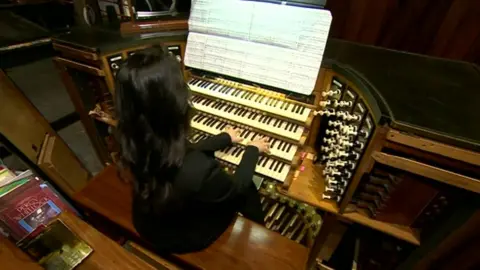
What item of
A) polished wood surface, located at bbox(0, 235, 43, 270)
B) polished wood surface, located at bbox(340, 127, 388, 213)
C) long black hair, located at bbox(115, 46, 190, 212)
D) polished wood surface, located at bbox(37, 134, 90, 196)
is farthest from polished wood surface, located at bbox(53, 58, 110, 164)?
polished wood surface, located at bbox(340, 127, 388, 213)

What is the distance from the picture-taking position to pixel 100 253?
1178 mm

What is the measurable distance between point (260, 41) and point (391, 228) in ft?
4.10

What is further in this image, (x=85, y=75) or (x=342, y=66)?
(x=85, y=75)

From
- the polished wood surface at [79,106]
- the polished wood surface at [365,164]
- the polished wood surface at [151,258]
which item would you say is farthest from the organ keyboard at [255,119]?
the polished wood surface at [79,106]

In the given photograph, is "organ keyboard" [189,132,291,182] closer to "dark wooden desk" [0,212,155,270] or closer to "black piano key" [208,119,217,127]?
"black piano key" [208,119,217,127]

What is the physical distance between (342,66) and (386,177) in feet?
1.92

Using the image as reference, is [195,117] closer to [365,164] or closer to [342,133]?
[342,133]

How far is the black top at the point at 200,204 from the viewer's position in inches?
44.4

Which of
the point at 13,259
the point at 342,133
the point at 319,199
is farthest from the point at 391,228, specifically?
the point at 13,259

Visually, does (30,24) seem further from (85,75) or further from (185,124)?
(185,124)

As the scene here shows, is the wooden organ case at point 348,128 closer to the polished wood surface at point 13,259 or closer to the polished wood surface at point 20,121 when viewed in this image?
the polished wood surface at point 20,121

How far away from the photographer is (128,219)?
62.2 inches

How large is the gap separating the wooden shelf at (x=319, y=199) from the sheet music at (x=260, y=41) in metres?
0.54

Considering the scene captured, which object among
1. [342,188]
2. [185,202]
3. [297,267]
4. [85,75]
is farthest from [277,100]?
[85,75]
